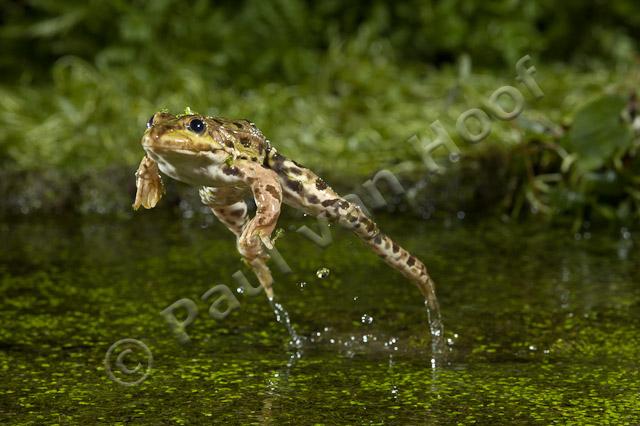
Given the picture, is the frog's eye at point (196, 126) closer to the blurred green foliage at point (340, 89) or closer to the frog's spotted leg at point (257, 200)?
the frog's spotted leg at point (257, 200)

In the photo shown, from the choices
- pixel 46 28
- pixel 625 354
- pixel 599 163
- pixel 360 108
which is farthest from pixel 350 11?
pixel 625 354

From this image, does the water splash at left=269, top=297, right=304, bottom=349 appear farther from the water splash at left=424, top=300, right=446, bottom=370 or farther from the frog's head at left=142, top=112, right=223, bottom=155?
the frog's head at left=142, top=112, right=223, bottom=155

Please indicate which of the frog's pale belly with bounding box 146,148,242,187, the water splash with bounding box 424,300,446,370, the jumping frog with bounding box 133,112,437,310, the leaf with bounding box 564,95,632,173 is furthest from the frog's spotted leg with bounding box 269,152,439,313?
the leaf with bounding box 564,95,632,173

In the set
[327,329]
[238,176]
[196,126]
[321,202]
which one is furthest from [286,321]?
[196,126]

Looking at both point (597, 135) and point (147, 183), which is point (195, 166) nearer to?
point (147, 183)

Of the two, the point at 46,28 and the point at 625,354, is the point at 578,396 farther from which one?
the point at 46,28

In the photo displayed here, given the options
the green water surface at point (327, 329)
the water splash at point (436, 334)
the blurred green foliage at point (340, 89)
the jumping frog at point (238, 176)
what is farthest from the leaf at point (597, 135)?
the jumping frog at point (238, 176)
